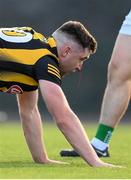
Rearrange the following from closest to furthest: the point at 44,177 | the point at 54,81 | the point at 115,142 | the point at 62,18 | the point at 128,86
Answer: the point at 44,177
the point at 54,81
the point at 128,86
the point at 115,142
the point at 62,18

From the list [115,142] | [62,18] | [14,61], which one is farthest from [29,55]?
[62,18]

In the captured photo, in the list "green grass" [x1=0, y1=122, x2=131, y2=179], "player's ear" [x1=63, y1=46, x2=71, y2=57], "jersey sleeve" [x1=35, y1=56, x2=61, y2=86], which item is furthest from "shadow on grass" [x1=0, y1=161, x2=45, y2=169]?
"player's ear" [x1=63, y1=46, x2=71, y2=57]

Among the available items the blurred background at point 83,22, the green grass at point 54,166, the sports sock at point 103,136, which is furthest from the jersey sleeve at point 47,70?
the blurred background at point 83,22

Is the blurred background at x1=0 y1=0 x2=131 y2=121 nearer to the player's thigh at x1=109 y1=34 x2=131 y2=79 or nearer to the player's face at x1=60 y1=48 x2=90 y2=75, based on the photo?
the player's thigh at x1=109 y1=34 x2=131 y2=79

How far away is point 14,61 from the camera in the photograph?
17.8ft

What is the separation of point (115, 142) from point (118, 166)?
340 cm

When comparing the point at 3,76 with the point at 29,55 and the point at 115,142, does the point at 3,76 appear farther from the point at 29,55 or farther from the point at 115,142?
the point at 115,142

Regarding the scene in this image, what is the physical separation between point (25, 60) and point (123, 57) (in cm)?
143

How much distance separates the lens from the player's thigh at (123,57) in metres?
6.63

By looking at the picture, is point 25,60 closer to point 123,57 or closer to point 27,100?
point 27,100

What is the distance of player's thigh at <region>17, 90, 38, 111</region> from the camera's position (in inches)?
234

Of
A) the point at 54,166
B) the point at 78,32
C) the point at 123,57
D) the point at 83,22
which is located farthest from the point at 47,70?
the point at 83,22

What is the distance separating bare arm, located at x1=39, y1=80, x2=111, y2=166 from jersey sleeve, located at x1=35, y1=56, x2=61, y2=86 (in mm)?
34

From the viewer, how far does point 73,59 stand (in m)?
5.47
